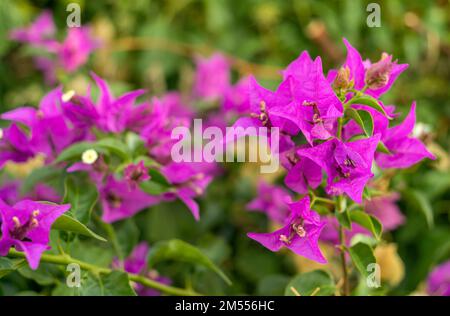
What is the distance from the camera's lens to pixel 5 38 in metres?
1.59

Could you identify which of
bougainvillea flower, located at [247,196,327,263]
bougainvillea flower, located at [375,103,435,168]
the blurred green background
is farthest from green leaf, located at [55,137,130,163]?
the blurred green background

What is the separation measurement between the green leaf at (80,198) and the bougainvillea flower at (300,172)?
0.27 meters

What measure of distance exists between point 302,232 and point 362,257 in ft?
0.36

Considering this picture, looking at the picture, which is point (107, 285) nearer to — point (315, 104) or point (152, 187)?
point (152, 187)

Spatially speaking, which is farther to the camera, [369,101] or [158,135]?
[158,135]

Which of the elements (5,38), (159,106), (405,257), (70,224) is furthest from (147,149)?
(5,38)

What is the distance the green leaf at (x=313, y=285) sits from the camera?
2.58ft

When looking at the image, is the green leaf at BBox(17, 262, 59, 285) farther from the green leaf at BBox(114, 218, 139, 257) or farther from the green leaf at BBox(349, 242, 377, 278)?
the green leaf at BBox(349, 242, 377, 278)

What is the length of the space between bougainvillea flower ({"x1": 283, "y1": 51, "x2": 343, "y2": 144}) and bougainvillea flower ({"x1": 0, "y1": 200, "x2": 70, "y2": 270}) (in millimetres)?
286

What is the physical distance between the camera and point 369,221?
0.76 meters

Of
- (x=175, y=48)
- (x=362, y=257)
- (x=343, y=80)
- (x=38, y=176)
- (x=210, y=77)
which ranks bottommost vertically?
(x=362, y=257)

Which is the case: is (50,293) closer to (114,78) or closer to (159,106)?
(159,106)

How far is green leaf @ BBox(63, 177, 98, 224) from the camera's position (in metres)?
0.80

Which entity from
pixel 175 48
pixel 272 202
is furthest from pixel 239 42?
pixel 272 202
